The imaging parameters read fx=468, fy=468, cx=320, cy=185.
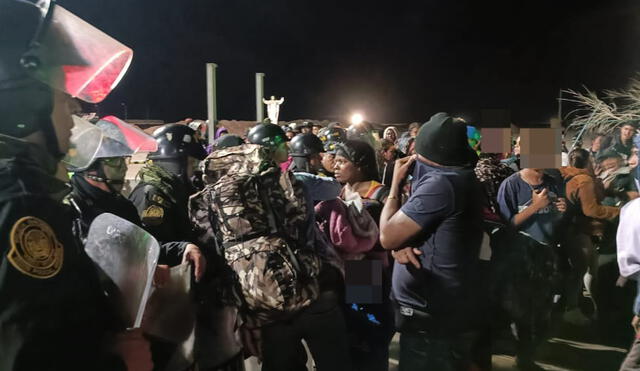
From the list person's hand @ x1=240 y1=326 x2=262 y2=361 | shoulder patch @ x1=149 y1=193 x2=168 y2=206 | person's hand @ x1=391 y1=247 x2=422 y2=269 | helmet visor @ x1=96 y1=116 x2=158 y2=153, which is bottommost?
person's hand @ x1=240 y1=326 x2=262 y2=361

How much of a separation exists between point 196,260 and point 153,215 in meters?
0.55

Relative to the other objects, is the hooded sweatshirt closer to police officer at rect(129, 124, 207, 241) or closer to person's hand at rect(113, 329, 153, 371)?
police officer at rect(129, 124, 207, 241)

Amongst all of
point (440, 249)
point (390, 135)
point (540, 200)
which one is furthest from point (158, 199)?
point (390, 135)

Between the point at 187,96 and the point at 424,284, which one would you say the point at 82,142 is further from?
the point at 187,96

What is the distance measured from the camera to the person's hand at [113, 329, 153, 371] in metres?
1.49

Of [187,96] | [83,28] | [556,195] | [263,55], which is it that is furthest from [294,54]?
[83,28]

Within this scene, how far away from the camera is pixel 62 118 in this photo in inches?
54.2

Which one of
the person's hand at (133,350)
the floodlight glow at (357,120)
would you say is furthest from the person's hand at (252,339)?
the floodlight glow at (357,120)

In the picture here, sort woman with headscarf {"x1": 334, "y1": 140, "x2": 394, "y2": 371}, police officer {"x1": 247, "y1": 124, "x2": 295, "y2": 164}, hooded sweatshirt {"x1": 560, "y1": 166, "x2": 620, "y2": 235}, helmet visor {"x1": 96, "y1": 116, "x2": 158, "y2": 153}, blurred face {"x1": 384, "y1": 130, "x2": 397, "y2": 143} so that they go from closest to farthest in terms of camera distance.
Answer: helmet visor {"x1": 96, "y1": 116, "x2": 158, "y2": 153}, woman with headscarf {"x1": 334, "y1": 140, "x2": 394, "y2": 371}, police officer {"x1": 247, "y1": 124, "x2": 295, "y2": 164}, hooded sweatshirt {"x1": 560, "y1": 166, "x2": 620, "y2": 235}, blurred face {"x1": 384, "y1": 130, "x2": 397, "y2": 143}

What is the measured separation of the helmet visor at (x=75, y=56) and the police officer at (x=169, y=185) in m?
1.34

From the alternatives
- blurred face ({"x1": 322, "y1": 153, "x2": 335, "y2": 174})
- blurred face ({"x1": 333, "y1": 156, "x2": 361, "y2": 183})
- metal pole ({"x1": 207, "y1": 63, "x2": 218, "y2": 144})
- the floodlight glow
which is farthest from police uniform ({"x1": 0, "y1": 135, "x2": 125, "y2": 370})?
metal pole ({"x1": 207, "y1": 63, "x2": 218, "y2": 144})

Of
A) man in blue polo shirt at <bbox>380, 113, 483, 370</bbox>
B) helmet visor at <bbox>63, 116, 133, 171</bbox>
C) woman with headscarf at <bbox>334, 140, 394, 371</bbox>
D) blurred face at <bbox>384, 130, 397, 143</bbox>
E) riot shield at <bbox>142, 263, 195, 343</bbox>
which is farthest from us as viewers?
blurred face at <bbox>384, 130, 397, 143</bbox>

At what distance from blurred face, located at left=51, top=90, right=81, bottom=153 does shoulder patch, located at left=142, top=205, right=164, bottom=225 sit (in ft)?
4.91

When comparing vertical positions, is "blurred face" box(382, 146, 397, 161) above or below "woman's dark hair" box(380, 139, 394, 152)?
below
